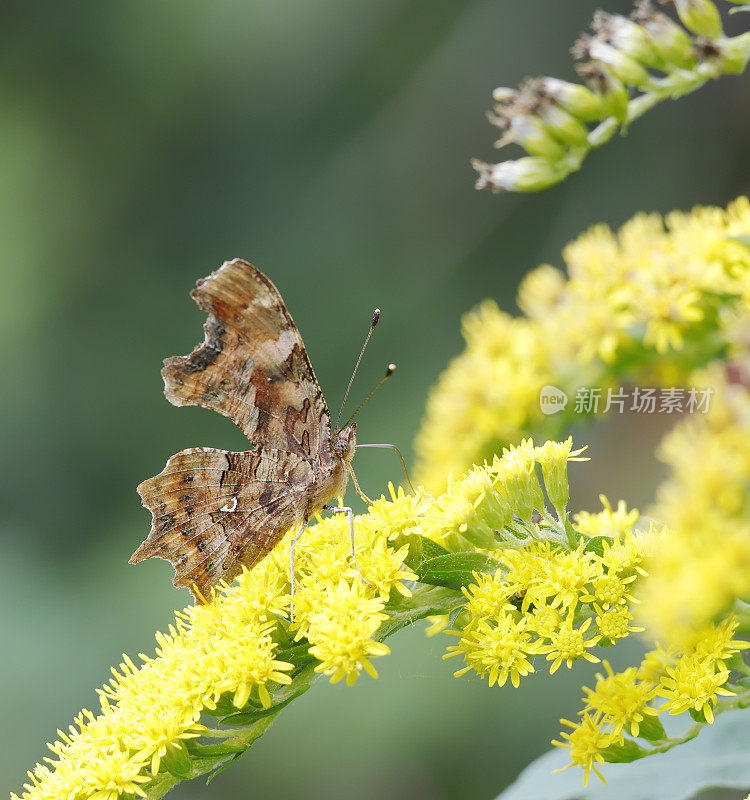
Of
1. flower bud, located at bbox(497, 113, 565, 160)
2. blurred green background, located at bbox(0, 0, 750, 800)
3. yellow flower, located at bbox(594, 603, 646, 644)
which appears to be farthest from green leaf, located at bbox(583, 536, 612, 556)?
blurred green background, located at bbox(0, 0, 750, 800)

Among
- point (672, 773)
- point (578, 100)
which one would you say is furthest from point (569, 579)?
point (578, 100)

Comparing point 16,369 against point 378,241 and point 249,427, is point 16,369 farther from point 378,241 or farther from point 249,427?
point 249,427

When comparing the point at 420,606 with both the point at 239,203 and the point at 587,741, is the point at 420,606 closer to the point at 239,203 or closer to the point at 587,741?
the point at 587,741

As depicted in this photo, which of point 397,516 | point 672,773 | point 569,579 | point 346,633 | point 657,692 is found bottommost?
point 672,773

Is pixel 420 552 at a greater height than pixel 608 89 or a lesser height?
lesser

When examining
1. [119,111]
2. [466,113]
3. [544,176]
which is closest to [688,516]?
[544,176]
